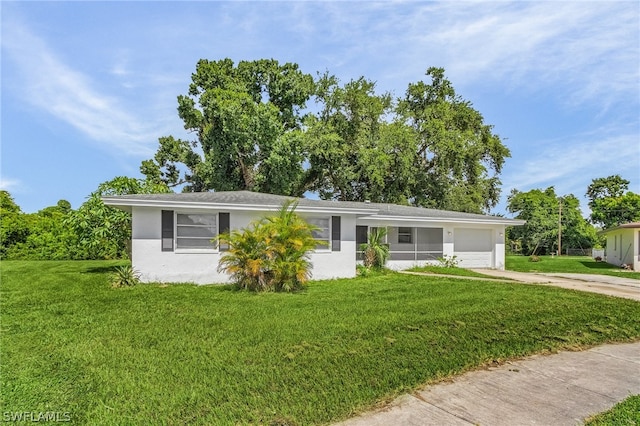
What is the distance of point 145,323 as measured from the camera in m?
6.55

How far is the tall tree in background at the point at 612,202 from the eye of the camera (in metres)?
41.8

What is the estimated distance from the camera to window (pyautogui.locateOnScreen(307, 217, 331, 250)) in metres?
13.4

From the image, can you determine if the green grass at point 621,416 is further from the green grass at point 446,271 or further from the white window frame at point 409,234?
the white window frame at point 409,234

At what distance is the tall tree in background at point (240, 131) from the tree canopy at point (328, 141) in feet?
0.22

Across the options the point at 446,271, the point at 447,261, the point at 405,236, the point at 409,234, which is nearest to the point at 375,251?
the point at 405,236

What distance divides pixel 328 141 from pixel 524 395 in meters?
21.8

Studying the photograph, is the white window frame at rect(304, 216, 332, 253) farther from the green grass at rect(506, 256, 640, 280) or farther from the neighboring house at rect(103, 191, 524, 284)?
the green grass at rect(506, 256, 640, 280)

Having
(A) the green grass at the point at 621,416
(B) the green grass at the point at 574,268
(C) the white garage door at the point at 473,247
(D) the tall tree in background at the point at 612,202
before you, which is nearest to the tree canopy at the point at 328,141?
(B) the green grass at the point at 574,268

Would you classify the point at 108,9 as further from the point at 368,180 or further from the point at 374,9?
the point at 368,180

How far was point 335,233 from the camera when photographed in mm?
13516

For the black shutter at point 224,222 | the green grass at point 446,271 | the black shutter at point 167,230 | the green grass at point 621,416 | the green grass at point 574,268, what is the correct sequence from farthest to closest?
the green grass at point 574,268, the green grass at point 446,271, the black shutter at point 224,222, the black shutter at point 167,230, the green grass at point 621,416

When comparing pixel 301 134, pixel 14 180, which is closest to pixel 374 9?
pixel 14 180

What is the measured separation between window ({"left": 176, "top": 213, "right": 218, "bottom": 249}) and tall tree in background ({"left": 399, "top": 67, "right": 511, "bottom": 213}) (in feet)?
59.2

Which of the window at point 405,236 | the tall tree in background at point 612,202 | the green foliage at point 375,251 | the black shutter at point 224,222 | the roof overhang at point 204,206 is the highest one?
the tall tree in background at point 612,202
